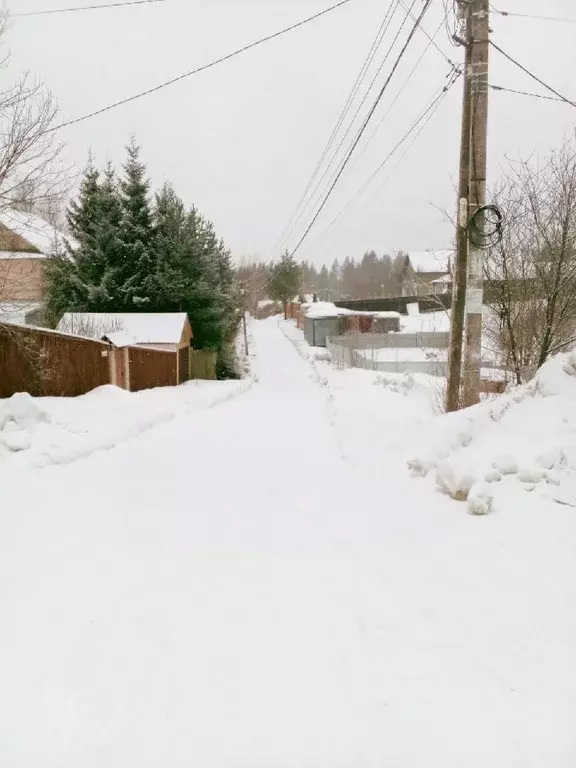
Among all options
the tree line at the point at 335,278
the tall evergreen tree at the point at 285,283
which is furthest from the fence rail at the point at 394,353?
the tall evergreen tree at the point at 285,283

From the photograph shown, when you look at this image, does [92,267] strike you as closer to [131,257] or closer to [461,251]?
[131,257]

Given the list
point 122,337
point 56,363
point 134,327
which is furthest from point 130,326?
point 56,363

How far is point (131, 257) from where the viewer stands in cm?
2488

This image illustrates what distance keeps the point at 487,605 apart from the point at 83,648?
2.38m

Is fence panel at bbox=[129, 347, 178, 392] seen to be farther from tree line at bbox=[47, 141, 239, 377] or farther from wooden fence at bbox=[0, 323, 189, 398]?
tree line at bbox=[47, 141, 239, 377]

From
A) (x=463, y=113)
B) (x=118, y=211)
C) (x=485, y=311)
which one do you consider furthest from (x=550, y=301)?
(x=118, y=211)

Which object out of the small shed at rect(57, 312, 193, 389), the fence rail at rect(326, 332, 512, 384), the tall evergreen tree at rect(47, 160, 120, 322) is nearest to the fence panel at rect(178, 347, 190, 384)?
the small shed at rect(57, 312, 193, 389)

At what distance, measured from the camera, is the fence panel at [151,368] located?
53.6 ft

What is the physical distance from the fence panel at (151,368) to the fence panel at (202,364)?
368 centimetres

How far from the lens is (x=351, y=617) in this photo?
121 inches

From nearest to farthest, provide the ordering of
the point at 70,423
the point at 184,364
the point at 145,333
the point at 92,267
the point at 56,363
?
the point at 70,423 < the point at 56,363 < the point at 145,333 < the point at 184,364 < the point at 92,267

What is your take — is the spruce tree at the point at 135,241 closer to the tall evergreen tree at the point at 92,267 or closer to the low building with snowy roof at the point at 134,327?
the tall evergreen tree at the point at 92,267

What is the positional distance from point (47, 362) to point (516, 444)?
32.7 feet

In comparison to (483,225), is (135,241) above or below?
above
